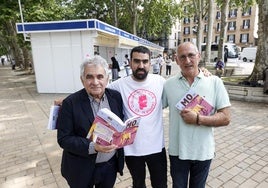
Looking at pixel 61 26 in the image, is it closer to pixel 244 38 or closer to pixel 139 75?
pixel 139 75

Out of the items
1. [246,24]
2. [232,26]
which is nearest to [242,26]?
[246,24]

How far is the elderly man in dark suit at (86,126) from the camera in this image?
1.88m

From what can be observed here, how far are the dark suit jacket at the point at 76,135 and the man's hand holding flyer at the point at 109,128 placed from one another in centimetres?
13

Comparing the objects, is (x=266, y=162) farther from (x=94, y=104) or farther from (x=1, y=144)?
(x=1, y=144)

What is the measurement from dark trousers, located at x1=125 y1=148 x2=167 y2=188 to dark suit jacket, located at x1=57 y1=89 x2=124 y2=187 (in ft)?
1.75

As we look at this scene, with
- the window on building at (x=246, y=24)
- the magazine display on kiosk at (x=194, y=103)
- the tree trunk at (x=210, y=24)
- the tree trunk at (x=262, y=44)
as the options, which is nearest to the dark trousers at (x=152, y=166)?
the magazine display on kiosk at (x=194, y=103)

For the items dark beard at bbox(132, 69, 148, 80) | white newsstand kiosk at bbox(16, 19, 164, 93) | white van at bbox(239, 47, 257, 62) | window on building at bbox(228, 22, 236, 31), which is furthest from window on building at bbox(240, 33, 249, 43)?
dark beard at bbox(132, 69, 148, 80)

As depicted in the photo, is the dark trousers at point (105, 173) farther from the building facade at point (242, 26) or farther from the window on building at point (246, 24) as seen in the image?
the window on building at point (246, 24)

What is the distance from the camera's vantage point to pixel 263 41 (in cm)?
848

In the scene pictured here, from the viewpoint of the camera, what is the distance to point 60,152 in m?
4.51

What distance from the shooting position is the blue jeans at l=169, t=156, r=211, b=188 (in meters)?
2.23

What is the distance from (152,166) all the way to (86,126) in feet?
3.11

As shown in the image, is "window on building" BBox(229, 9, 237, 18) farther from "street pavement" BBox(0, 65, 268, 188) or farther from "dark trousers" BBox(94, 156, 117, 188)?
"dark trousers" BBox(94, 156, 117, 188)

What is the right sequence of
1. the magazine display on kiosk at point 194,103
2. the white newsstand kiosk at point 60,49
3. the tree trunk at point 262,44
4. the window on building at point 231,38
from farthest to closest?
the window on building at point 231,38, the white newsstand kiosk at point 60,49, the tree trunk at point 262,44, the magazine display on kiosk at point 194,103
